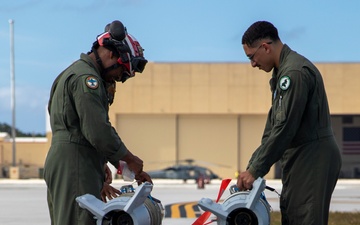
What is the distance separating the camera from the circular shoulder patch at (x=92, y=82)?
17.2ft

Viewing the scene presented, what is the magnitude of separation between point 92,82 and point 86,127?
0.28 meters

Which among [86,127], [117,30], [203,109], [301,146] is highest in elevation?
[117,30]

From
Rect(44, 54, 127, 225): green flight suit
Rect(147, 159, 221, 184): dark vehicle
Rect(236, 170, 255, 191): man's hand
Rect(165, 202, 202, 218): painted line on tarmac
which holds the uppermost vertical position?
Rect(44, 54, 127, 225): green flight suit

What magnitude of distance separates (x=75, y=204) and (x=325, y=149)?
66.2 inches

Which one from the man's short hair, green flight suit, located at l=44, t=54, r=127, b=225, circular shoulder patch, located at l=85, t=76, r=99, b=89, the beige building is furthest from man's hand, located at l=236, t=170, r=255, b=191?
the beige building

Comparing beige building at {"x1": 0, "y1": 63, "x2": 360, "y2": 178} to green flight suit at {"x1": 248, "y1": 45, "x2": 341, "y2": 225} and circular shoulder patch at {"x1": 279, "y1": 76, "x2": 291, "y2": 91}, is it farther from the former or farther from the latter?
circular shoulder patch at {"x1": 279, "y1": 76, "x2": 291, "y2": 91}

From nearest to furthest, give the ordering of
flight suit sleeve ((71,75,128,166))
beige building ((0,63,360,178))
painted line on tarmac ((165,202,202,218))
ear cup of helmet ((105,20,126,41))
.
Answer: flight suit sleeve ((71,75,128,166))
ear cup of helmet ((105,20,126,41))
painted line on tarmac ((165,202,202,218))
beige building ((0,63,360,178))

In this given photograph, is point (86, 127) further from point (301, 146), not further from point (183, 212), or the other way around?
point (183, 212)

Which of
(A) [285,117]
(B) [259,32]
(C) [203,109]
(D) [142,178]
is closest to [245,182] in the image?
(A) [285,117]

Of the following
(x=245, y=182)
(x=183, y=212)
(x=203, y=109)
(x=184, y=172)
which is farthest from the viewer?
(x=203, y=109)

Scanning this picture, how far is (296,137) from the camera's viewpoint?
18.9 feet

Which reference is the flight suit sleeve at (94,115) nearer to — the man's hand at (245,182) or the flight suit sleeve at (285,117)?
the man's hand at (245,182)

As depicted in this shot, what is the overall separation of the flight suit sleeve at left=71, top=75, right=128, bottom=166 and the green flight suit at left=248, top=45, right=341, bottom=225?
3.18 ft

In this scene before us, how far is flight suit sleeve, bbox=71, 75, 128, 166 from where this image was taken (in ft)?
17.1
